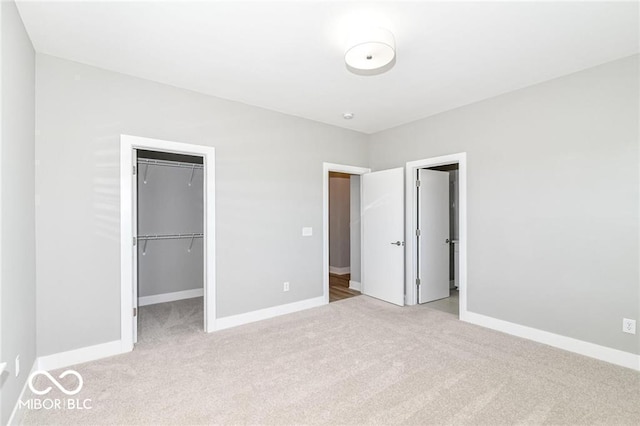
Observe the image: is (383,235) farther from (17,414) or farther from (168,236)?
(17,414)

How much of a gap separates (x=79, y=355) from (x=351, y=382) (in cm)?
236

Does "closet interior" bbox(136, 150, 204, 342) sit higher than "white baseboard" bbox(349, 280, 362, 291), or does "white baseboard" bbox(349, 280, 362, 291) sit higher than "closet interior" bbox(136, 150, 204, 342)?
"closet interior" bbox(136, 150, 204, 342)

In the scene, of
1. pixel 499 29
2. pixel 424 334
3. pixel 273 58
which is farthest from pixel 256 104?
pixel 424 334

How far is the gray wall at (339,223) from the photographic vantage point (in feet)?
22.9

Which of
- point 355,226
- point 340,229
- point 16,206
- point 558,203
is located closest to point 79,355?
point 16,206

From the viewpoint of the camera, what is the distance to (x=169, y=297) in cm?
472

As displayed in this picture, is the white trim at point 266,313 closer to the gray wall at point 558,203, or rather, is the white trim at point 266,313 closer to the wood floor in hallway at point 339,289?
the wood floor in hallway at point 339,289

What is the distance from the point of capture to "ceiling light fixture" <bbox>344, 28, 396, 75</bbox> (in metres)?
2.19

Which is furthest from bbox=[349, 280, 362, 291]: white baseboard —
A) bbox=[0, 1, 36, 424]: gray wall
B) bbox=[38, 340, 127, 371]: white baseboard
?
bbox=[0, 1, 36, 424]: gray wall

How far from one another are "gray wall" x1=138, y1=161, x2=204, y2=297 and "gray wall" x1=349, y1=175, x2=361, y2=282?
2565mm

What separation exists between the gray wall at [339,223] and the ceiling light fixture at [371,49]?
14.8ft

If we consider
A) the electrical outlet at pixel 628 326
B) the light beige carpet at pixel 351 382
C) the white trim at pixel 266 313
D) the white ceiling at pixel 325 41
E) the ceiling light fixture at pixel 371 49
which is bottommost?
the light beige carpet at pixel 351 382

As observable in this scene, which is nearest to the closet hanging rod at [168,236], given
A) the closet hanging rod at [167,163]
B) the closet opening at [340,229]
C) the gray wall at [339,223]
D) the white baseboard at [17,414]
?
the closet hanging rod at [167,163]

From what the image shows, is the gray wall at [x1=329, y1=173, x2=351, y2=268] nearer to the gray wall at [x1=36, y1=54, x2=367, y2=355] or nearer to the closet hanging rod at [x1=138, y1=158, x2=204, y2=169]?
the gray wall at [x1=36, y1=54, x2=367, y2=355]
